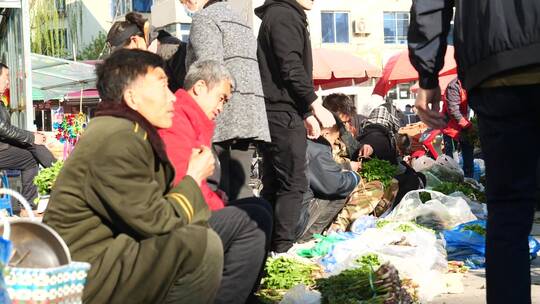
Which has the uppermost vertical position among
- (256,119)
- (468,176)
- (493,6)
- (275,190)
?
(493,6)

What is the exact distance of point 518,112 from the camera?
3312 millimetres

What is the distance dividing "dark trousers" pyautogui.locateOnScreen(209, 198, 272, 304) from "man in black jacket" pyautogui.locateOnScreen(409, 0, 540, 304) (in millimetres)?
1284

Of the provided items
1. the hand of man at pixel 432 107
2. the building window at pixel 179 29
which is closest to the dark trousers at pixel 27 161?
the hand of man at pixel 432 107

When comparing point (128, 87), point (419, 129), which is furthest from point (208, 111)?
point (419, 129)

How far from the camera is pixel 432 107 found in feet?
12.9

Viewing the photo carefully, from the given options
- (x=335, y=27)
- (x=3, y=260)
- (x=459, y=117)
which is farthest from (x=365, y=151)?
(x=335, y=27)

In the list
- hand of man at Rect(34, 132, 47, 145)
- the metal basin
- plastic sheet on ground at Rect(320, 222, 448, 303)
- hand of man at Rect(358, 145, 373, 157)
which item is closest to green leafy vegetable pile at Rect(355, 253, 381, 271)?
plastic sheet on ground at Rect(320, 222, 448, 303)

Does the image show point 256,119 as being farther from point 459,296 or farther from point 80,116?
point 80,116

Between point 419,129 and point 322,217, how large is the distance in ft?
35.5

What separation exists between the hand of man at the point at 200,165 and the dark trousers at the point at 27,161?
280 inches

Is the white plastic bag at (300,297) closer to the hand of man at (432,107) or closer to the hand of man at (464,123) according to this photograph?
the hand of man at (432,107)

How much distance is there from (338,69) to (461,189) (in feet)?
46.6

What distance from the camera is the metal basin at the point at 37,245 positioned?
2783 mm

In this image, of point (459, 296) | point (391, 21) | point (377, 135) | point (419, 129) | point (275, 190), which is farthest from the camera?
point (391, 21)
